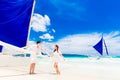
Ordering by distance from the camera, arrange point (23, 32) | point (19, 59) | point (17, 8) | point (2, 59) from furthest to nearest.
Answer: point (19, 59) → point (2, 59) → point (23, 32) → point (17, 8)

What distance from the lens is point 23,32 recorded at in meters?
8.34

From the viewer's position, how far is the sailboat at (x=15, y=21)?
7.31 m

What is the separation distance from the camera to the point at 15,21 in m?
7.80

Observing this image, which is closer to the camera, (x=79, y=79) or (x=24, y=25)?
(x=79, y=79)

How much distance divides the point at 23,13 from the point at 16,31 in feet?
2.30

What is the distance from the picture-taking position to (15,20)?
778cm

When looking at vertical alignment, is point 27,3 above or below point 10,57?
above

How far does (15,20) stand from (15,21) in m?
0.03

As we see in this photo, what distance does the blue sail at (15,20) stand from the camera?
7304mm

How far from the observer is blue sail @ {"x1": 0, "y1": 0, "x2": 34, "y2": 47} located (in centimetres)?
730

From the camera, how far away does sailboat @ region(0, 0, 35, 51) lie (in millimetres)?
7309

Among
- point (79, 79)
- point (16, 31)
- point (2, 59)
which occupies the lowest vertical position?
point (79, 79)

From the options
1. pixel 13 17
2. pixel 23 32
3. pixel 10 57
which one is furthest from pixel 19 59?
pixel 13 17

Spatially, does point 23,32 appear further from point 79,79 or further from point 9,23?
point 79,79
